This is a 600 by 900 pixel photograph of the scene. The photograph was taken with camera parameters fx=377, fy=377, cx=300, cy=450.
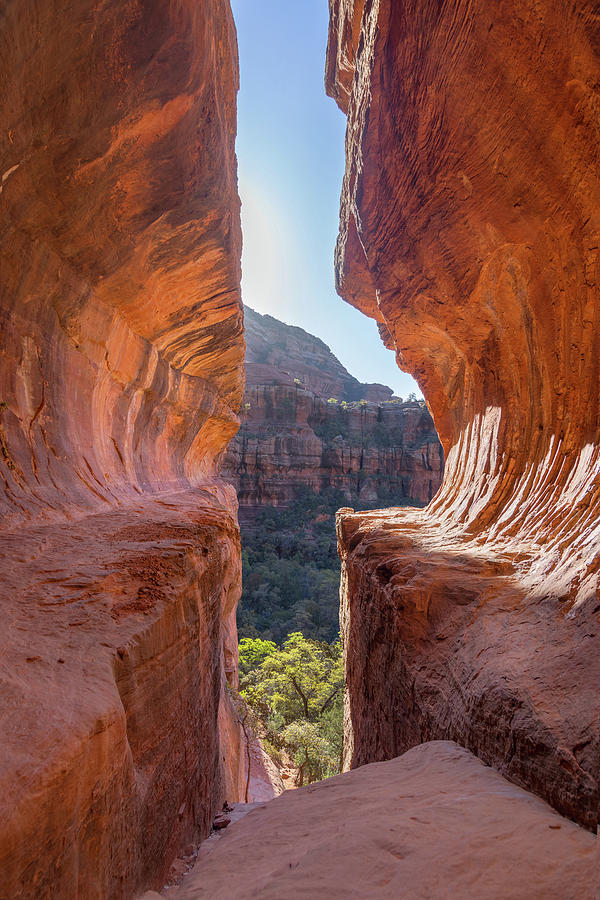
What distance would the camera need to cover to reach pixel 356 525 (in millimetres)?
8539

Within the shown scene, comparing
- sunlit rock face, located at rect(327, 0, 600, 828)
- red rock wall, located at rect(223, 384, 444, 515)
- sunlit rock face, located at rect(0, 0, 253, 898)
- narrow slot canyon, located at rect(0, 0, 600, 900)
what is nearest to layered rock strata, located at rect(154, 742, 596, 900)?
narrow slot canyon, located at rect(0, 0, 600, 900)

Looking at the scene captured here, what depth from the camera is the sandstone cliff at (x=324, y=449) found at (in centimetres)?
3453

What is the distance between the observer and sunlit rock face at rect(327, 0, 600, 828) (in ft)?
8.91

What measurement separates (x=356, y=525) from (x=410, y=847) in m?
6.95

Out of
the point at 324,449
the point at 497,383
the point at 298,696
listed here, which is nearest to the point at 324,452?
the point at 324,449

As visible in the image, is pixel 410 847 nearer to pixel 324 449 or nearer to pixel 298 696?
pixel 298 696

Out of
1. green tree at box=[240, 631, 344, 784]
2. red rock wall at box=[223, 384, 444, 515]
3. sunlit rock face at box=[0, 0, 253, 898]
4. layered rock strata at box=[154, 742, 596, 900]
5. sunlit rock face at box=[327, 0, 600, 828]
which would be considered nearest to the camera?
layered rock strata at box=[154, 742, 596, 900]

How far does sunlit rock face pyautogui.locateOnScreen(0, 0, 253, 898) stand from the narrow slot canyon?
24 millimetres

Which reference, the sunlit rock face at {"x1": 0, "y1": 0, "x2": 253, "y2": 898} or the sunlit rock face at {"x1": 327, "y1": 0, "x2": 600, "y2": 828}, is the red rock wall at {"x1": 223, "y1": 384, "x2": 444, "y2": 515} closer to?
the sunlit rock face at {"x1": 0, "y1": 0, "x2": 253, "y2": 898}

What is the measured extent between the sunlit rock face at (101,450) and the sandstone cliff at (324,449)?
1077 inches

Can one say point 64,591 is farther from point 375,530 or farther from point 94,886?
point 375,530

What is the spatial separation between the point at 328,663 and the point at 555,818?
1313 cm

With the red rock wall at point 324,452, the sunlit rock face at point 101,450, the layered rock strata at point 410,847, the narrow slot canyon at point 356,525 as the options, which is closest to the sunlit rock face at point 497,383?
the narrow slot canyon at point 356,525

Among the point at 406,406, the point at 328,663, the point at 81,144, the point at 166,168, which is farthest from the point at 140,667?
the point at 406,406
